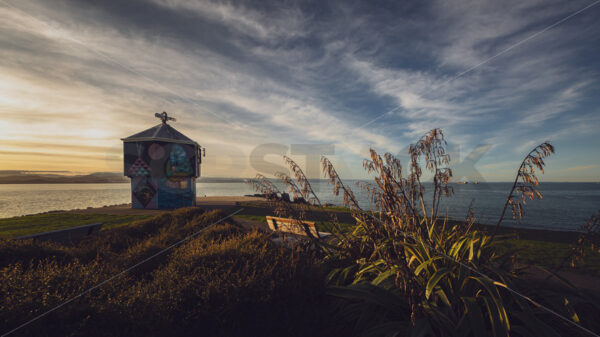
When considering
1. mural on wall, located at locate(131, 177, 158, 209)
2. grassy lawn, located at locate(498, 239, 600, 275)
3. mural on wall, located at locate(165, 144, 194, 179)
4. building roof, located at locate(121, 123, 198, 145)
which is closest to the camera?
grassy lawn, located at locate(498, 239, 600, 275)

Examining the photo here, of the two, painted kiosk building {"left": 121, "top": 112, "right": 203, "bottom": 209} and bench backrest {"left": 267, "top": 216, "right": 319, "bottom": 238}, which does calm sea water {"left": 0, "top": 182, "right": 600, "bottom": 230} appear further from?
painted kiosk building {"left": 121, "top": 112, "right": 203, "bottom": 209}

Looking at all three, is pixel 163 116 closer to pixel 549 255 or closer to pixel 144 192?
pixel 144 192

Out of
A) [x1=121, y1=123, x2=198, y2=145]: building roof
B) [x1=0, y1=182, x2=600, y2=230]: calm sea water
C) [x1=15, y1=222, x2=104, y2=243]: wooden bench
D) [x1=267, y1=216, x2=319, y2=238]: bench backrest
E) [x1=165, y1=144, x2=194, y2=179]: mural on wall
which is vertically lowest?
[x1=0, y1=182, x2=600, y2=230]: calm sea water

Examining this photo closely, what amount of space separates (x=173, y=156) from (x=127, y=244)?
594 inches

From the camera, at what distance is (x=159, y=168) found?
63.8 feet

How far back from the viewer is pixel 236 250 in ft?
12.9

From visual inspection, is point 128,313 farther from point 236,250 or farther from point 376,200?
point 376,200

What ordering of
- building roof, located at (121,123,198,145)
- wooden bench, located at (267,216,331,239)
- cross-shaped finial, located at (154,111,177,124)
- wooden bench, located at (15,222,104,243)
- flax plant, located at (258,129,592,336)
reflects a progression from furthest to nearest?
cross-shaped finial, located at (154,111,177,124) < building roof, located at (121,123,198,145) < wooden bench, located at (15,222,104,243) < wooden bench, located at (267,216,331,239) < flax plant, located at (258,129,592,336)

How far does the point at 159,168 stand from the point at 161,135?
2.92 m

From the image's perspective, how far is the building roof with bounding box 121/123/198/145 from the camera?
19.2 m

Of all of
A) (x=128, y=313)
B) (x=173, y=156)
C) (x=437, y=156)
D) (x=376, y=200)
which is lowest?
(x=128, y=313)

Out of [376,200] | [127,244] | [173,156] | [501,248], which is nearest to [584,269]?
[501,248]

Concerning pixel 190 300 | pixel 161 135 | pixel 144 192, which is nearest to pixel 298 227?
pixel 190 300

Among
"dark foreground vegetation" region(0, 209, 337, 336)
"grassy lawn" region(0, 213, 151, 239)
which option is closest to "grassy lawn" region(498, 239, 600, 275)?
"dark foreground vegetation" region(0, 209, 337, 336)
